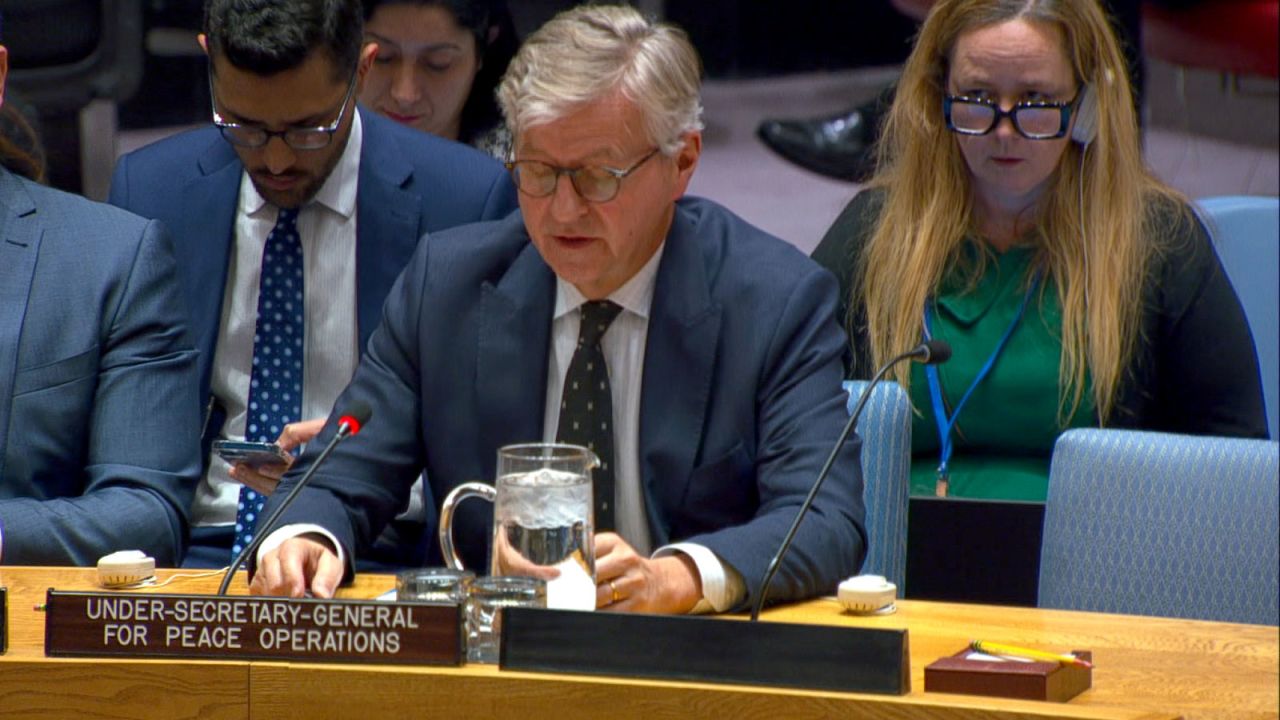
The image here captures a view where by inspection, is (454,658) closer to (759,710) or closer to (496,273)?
(759,710)

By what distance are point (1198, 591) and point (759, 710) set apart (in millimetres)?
997

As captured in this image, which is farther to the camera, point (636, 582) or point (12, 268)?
point (12, 268)

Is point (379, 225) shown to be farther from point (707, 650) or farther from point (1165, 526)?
point (707, 650)

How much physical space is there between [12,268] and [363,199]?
61cm

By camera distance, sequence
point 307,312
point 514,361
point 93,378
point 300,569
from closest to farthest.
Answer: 1. point 300,569
2. point 514,361
3. point 93,378
4. point 307,312

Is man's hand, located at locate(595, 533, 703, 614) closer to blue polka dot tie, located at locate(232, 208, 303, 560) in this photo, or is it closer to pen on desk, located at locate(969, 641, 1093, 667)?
pen on desk, located at locate(969, 641, 1093, 667)

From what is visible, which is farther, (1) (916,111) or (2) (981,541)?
(1) (916,111)

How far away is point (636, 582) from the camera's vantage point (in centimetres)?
201

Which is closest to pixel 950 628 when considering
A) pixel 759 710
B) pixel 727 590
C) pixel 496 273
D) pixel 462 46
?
pixel 727 590

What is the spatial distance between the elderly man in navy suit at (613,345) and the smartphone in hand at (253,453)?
0.49 ft

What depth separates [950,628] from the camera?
2059 mm

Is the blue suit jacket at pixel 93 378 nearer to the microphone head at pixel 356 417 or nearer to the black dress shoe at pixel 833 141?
the microphone head at pixel 356 417

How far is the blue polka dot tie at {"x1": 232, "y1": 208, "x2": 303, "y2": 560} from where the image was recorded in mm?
2906

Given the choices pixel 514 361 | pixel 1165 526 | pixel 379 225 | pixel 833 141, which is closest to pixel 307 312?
pixel 379 225
